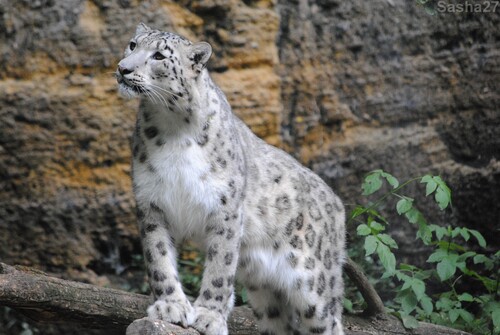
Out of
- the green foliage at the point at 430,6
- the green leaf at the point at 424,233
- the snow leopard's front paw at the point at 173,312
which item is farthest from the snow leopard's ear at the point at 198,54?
→ the green foliage at the point at 430,6

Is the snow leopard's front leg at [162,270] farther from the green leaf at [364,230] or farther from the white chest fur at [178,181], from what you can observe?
the green leaf at [364,230]

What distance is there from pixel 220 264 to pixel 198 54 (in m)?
1.06

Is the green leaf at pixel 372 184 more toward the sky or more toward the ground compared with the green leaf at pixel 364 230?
more toward the sky

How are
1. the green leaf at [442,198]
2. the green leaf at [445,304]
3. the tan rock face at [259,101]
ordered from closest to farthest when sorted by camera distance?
the green leaf at [442,198], the green leaf at [445,304], the tan rock face at [259,101]

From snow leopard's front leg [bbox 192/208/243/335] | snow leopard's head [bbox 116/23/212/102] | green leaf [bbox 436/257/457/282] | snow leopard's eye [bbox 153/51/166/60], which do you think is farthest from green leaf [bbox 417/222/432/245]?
snow leopard's eye [bbox 153/51/166/60]

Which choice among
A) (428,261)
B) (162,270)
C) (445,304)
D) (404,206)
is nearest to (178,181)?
(162,270)

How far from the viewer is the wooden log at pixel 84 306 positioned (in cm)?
406

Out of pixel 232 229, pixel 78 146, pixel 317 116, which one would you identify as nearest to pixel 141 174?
pixel 232 229

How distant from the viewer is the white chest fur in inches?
173

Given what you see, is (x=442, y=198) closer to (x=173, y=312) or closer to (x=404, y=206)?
(x=404, y=206)

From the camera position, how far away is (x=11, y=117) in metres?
6.15

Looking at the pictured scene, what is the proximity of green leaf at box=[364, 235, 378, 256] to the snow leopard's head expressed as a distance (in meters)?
1.35

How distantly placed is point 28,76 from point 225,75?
140cm

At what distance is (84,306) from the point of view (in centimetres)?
445
